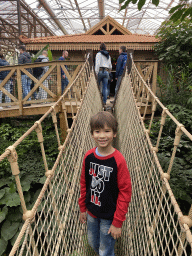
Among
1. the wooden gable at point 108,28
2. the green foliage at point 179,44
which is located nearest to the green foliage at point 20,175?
the green foliage at point 179,44

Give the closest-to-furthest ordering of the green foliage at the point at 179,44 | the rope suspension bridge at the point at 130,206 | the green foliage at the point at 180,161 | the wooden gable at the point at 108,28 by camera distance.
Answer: the rope suspension bridge at the point at 130,206, the green foliage at the point at 180,161, the green foliage at the point at 179,44, the wooden gable at the point at 108,28

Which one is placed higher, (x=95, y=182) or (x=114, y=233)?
(x=95, y=182)

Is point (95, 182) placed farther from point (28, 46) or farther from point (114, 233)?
point (28, 46)

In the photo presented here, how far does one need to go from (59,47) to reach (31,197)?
203 inches

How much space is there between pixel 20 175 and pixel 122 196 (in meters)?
2.26

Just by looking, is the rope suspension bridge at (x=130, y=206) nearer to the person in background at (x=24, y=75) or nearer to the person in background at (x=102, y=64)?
the person in background at (x=102, y=64)

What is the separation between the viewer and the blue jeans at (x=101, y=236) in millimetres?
1185

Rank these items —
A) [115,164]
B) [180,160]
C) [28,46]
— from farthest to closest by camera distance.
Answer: [28,46] < [180,160] < [115,164]

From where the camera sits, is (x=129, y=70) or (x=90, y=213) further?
(x=129, y=70)

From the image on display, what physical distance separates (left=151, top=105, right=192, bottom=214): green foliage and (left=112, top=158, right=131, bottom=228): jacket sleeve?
1.21 metres

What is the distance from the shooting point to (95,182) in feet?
3.75

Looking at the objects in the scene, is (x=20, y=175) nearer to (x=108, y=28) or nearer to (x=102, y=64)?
(x=102, y=64)

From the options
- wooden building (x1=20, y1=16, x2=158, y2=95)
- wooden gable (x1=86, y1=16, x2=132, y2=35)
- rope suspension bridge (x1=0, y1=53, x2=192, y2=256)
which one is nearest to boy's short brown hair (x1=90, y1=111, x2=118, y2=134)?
rope suspension bridge (x1=0, y1=53, x2=192, y2=256)

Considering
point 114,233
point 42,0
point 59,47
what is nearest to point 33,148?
point 114,233
